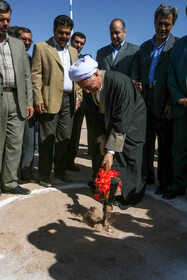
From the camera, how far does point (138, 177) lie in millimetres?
3916

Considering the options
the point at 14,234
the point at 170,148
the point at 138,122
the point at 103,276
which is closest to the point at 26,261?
the point at 14,234

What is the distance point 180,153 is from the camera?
3973 millimetres

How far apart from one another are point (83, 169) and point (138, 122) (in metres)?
2.28

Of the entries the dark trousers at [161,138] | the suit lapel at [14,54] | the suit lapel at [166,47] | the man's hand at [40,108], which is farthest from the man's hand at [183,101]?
the suit lapel at [14,54]

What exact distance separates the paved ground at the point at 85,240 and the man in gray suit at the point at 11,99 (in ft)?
1.33

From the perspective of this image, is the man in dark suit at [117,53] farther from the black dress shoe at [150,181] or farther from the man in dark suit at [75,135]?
the man in dark suit at [75,135]

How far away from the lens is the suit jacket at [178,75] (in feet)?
12.3

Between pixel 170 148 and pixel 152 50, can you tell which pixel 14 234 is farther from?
pixel 152 50

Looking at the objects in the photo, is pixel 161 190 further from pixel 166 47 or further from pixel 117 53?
pixel 117 53

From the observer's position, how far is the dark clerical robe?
132 inches

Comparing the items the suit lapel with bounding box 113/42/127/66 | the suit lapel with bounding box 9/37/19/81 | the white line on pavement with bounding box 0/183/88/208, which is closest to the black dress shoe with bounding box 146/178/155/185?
the white line on pavement with bounding box 0/183/88/208

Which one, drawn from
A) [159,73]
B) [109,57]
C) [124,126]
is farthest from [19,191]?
[159,73]

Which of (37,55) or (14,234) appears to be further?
(37,55)

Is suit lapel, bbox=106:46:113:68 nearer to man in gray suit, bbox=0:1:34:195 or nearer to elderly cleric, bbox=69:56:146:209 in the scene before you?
elderly cleric, bbox=69:56:146:209
